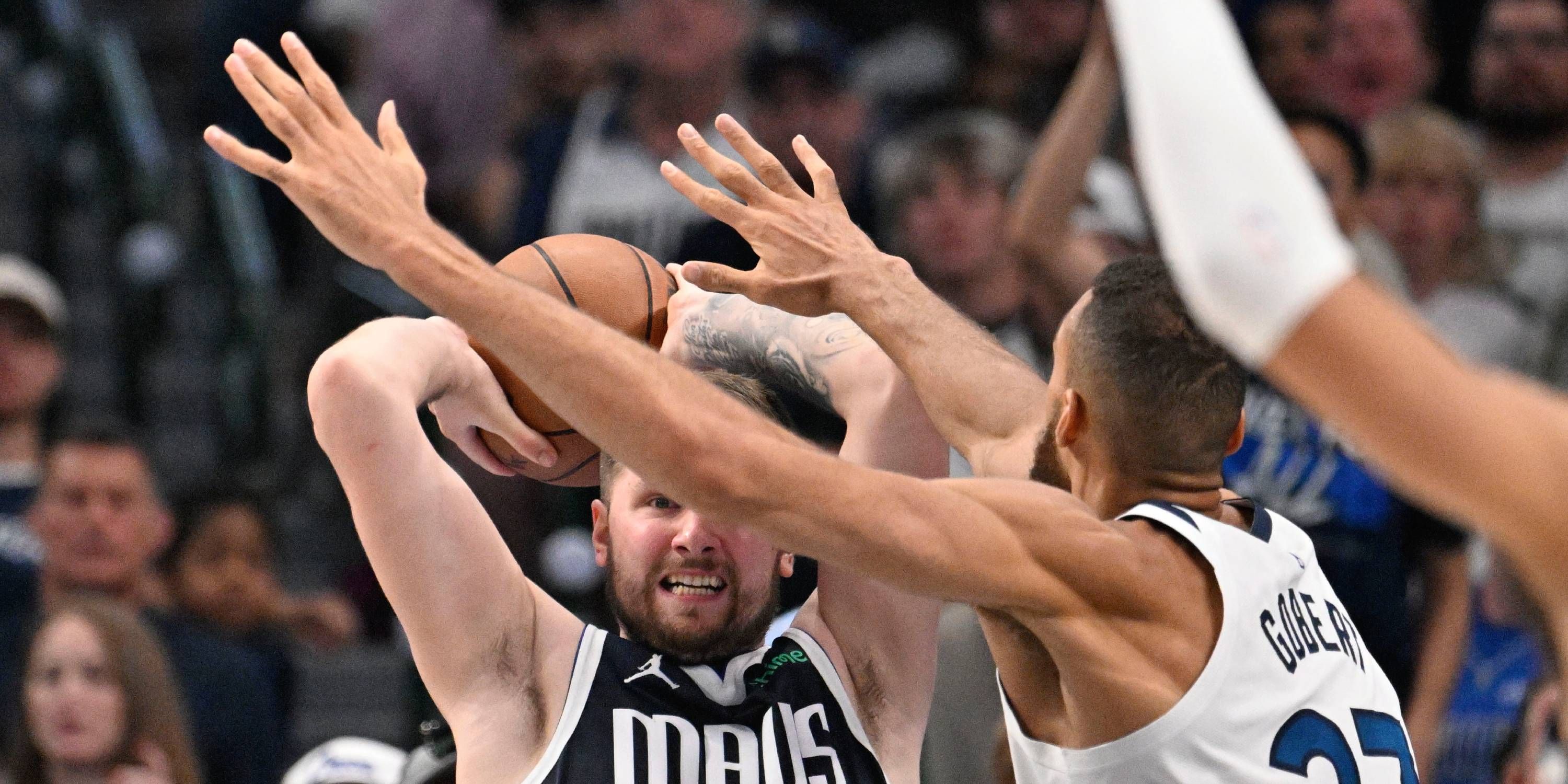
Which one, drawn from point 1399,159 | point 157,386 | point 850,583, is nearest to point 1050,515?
point 850,583

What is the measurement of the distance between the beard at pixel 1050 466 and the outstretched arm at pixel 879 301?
0.09 ft

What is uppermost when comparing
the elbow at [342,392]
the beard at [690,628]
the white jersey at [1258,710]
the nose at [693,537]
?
the elbow at [342,392]

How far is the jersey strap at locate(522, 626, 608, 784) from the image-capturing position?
309 centimetres

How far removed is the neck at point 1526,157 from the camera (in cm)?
654

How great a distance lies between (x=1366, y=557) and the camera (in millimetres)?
5227

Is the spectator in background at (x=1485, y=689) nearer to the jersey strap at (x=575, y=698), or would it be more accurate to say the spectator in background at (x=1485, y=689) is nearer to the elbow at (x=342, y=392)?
the jersey strap at (x=575, y=698)

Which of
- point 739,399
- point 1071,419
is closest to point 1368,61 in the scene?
point 739,399

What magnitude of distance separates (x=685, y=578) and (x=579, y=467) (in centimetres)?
32

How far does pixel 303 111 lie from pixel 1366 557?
11.9 ft

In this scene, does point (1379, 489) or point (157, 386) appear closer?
point (1379, 489)

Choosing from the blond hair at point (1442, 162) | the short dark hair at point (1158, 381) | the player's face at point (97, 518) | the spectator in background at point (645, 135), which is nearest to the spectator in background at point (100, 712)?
the player's face at point (97, 518)

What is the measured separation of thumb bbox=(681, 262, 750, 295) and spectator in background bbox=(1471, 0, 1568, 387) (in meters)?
4.17

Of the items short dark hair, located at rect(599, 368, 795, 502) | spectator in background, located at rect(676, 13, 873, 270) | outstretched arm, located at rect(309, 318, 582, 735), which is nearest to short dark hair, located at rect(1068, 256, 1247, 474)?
short dark hair, located at rect(599, 368, 795, 502)

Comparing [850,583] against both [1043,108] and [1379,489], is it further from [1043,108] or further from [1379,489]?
[1043,108]
